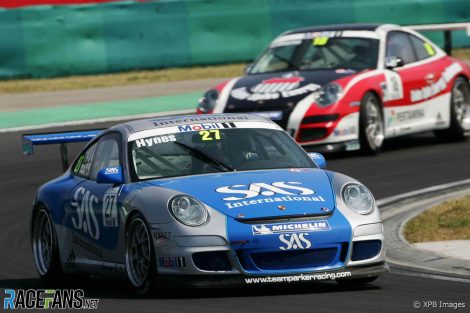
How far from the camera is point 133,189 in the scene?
Result: 917cm

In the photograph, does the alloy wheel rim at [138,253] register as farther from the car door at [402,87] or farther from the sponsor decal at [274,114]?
the car door at [402,87]

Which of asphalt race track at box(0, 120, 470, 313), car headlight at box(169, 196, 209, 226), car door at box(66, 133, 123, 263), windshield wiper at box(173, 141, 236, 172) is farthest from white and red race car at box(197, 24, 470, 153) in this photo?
car headlight at box(169, 196, 209, 226)

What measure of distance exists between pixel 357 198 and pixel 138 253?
55.4 inches

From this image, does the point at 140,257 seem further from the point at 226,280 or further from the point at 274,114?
the point at 274,114

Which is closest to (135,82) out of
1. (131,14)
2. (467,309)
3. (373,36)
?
(131,14)

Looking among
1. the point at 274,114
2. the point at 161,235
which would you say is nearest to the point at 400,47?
the point at 274,114

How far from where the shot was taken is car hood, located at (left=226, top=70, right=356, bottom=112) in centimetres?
1622

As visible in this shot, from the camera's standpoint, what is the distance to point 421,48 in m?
18.0

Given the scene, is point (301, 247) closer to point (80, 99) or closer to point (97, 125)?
point (97, 125)

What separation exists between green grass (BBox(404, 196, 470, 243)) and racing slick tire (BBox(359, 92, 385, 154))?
401cm

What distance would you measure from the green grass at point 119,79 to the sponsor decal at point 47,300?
15630 mm

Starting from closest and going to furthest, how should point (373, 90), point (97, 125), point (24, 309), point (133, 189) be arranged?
point (24, 309) → point (133, 189) → point (373, 90) → point (97, 125)

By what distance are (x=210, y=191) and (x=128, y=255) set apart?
66cm

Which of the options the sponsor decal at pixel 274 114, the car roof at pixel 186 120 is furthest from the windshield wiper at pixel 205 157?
the sponsor decal at pixel 274 114
